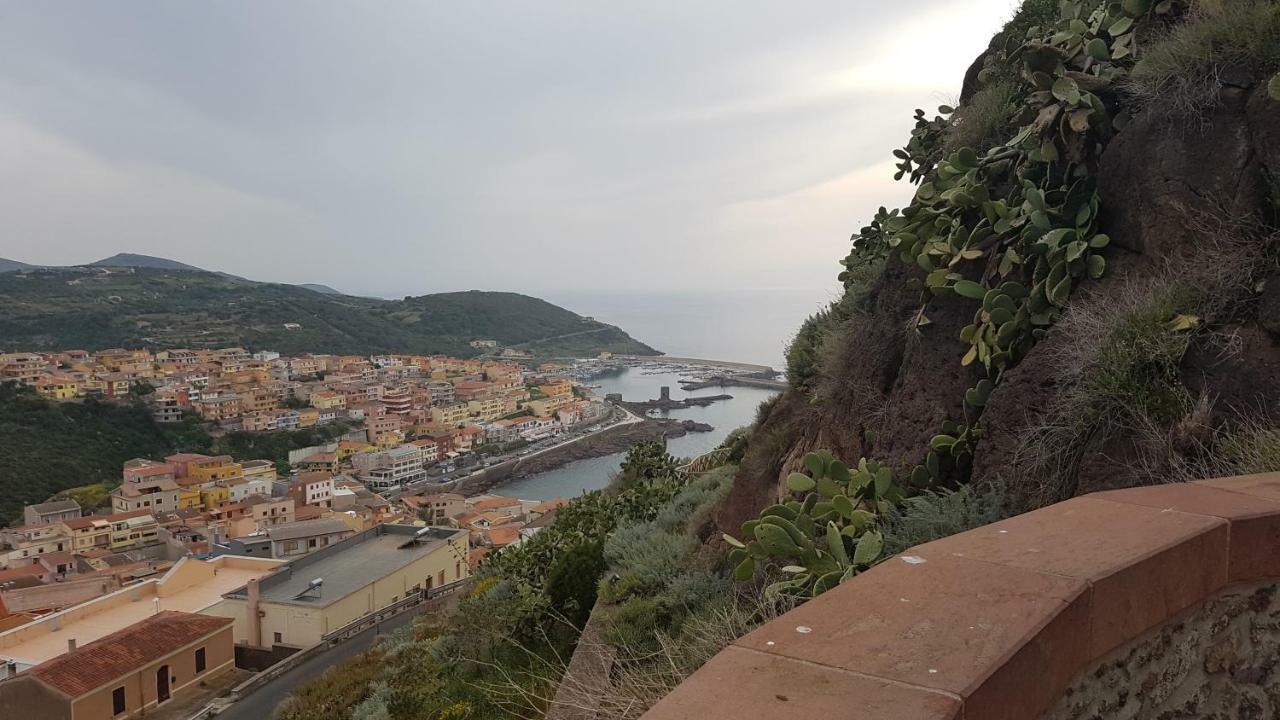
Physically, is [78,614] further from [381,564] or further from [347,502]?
[347,502]

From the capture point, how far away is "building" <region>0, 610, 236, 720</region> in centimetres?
1203

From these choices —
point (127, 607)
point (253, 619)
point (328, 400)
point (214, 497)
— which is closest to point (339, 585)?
point (253, 619)

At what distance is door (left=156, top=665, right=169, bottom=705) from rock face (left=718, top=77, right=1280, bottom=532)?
1461 cm

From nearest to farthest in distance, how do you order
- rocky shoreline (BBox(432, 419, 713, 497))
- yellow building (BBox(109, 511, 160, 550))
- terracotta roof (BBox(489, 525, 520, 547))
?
terracotta roof (BBox(489, 525, 520, 547)) < yellow building (BBox(109, 511, 160, 550)) < rocky shoreline (BBox(432, 419, 713, 497))

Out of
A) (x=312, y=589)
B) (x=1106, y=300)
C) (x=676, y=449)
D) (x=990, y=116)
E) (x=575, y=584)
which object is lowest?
(x=676, y=449)

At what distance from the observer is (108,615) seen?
1834 centimetres

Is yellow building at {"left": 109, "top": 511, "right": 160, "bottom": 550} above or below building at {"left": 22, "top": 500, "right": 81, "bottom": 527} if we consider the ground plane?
below

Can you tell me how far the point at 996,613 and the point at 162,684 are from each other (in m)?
16.7

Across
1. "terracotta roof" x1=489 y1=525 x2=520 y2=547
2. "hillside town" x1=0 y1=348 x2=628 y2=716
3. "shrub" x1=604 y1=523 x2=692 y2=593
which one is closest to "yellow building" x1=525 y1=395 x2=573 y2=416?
"hillside town" x1=0 y1=348 x2=628 y2=716

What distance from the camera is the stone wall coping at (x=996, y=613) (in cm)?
129

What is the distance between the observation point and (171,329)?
99.3 meters

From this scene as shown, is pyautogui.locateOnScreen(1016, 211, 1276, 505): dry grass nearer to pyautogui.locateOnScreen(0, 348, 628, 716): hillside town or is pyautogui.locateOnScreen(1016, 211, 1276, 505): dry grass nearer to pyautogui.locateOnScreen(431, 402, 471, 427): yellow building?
pyautogui.locateOnScreen(0, 348, 628, 716): hillside town

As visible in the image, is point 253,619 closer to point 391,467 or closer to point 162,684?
point 162,684

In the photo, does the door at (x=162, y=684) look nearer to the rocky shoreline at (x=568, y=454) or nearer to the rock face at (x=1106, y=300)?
the rock face at (x=1106, y=300)
